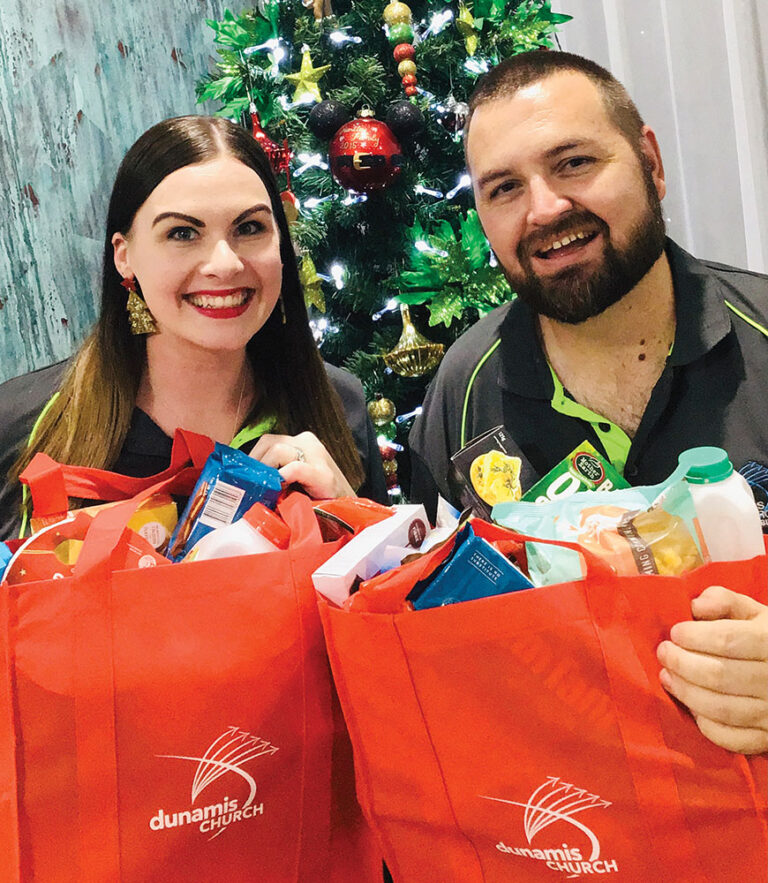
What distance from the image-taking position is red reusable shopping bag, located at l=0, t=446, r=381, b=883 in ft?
2.72

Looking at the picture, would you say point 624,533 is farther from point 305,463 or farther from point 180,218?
point 180,218

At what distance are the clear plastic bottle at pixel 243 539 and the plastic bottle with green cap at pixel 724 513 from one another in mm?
468

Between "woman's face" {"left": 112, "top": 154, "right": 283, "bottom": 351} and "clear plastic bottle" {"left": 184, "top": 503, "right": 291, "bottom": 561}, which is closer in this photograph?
"clear plastic bottle" {"left": 184, "top": 503, "right": 291, "bottom": 561}

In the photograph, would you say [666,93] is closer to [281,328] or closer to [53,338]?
[281,328]

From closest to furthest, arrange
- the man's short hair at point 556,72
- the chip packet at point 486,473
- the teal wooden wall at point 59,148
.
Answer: the chip packet at point 486,473 → the man's short hair at point 556,72 → the teal wooden wall at point 59,148

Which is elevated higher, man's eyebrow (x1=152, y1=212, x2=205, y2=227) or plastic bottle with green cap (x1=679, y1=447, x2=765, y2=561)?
man's eyebrow (x1=152, y1=212, x2=205, y2=227)

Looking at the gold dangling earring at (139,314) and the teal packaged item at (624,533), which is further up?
the gold dangling earring at (139,314)

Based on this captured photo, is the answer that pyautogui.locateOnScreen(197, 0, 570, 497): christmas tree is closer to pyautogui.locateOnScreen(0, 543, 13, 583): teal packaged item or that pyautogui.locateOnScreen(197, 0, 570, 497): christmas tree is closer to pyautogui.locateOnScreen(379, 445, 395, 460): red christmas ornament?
pyautogui.locateOnScreen(379, 445, 395, 460): red christmas ornament

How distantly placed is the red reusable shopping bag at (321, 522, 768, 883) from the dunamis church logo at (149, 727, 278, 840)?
0.42ft

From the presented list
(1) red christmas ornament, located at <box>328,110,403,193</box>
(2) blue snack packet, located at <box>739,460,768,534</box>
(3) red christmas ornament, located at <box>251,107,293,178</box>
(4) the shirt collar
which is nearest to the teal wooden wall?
(3) red christmas ornament, located at <box>251,107,293,178</box>

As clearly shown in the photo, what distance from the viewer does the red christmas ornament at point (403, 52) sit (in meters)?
1.98

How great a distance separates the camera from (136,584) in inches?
33.6

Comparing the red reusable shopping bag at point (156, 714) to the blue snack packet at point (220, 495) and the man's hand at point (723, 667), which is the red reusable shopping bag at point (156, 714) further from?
the man's hand at point (723, 667)

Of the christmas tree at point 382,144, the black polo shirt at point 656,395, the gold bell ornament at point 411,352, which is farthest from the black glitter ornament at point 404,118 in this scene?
the black polo shirt at point 656,395
